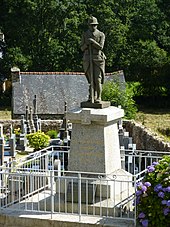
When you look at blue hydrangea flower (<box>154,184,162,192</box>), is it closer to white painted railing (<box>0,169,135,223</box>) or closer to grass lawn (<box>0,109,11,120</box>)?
white painted railing (<box>0,169,135,223</box>)

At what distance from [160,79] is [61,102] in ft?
41.0

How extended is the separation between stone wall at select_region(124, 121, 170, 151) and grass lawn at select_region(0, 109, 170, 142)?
358 cm

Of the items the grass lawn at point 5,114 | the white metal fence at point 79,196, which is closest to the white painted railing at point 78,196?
the white metal fence at point 79,196

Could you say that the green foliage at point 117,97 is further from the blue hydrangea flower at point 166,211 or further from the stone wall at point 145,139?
the blue hydrangea flower at point 166,211

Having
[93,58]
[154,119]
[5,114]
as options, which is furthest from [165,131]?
[93,58]

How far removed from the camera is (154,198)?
9367 millimetres

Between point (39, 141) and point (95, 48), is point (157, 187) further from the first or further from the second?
point (39, 141)

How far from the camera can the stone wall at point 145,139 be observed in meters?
18.7

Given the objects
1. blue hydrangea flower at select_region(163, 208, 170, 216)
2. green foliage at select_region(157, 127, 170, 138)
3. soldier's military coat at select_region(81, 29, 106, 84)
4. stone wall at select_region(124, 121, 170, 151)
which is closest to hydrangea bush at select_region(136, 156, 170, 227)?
blue hydrangea flower at select_region(163, 208, 170, 216)

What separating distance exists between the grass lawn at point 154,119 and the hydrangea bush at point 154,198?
17.1 metres

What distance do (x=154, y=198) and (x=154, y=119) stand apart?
2400cm

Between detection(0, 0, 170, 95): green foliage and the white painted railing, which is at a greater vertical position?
detection(0, 0, 170, 95): green foliage

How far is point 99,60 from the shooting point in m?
11.0

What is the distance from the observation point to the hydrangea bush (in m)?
9.23
